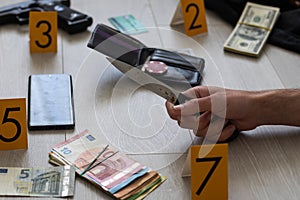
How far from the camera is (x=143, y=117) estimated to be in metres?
1.55

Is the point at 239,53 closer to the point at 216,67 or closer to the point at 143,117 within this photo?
the point at 216,67

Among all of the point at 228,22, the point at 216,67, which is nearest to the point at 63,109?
the point at 216,67

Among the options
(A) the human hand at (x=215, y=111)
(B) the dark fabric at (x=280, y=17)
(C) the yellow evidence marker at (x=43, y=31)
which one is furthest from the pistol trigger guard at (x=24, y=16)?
(A) the human hand at (x=215, y=111)

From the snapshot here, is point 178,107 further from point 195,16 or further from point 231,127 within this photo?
point 195,16

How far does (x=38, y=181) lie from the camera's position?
1366 millimetres

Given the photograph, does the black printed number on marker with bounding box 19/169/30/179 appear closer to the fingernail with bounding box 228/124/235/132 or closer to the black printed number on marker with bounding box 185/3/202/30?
the fingernail with bounding box 228/124/235/132

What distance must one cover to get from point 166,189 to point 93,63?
0.52 metres

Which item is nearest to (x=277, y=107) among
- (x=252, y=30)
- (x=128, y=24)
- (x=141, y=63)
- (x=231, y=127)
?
(x=231, y=127)

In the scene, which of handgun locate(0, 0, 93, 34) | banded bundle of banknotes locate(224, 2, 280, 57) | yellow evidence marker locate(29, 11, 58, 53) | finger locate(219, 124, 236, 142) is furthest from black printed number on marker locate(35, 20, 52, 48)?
finger locate(219, 124, 236, 142)

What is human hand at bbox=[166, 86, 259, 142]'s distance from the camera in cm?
146

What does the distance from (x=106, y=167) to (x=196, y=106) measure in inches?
9.5

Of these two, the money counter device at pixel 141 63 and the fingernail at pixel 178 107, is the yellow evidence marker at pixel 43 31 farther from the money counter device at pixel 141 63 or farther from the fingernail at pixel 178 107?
the fingernail at pixel 178 107

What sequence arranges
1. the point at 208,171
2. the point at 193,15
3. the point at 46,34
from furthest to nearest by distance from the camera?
1. the point at 193,15
2. the point at 46,34
3. the point at 208,171

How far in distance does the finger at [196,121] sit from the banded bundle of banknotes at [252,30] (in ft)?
1.55
